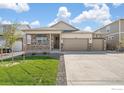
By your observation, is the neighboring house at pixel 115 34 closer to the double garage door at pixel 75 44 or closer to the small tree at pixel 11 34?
the double garage door at pixel 75 44

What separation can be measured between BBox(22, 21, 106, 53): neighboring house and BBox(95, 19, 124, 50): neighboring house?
1887mm

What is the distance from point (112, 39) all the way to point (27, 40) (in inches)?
426

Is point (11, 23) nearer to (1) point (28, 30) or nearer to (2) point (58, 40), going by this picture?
(1) point (28, 30)

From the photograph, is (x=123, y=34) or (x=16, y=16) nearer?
(x=16, y=16)

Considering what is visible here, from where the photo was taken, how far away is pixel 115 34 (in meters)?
31.2

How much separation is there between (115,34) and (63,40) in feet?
21.8

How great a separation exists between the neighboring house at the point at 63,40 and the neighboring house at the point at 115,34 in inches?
74.3

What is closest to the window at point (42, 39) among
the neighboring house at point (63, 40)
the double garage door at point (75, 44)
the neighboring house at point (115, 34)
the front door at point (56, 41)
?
the neighboring house at point (63, 40)

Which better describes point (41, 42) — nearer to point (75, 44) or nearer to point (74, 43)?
point (74, 43)

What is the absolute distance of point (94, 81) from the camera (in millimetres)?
7965
